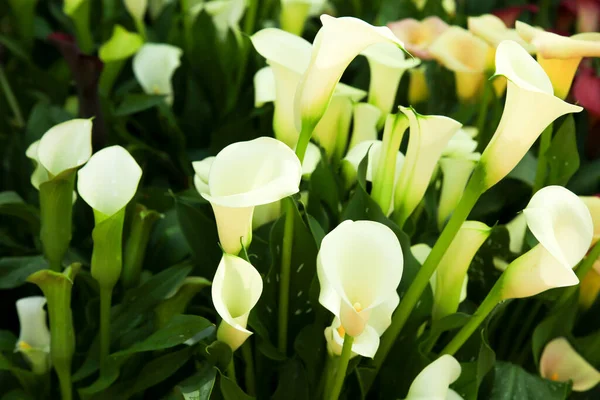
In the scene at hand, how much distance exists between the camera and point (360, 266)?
36cm

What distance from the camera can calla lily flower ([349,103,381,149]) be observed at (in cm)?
54

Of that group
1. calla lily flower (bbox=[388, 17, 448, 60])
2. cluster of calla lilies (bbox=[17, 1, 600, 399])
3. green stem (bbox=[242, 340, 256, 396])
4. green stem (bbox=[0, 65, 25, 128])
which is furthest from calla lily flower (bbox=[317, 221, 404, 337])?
green stem (bbox=[0, 65, 25, 128])

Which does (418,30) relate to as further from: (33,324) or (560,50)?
(33,324)

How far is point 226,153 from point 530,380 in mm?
269

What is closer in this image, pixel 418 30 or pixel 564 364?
pixel 564 364

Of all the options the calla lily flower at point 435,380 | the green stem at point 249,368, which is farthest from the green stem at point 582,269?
the green stem at point 249,368

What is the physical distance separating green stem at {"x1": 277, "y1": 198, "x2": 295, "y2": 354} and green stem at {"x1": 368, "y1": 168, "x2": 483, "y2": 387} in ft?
0.21

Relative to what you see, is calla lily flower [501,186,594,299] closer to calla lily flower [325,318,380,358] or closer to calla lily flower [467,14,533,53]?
calla lily flower [325,318,380,358]

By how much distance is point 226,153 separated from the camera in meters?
0.38

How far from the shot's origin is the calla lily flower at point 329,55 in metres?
0.35

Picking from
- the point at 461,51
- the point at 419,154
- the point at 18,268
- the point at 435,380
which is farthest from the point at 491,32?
the point at 18,268

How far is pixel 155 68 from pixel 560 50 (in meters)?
0.42

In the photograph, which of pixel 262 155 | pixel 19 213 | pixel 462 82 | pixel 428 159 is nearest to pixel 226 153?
pixel 262 155

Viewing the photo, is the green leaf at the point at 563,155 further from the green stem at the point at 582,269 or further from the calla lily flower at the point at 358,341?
the calla lily flower at the point at 358,341
